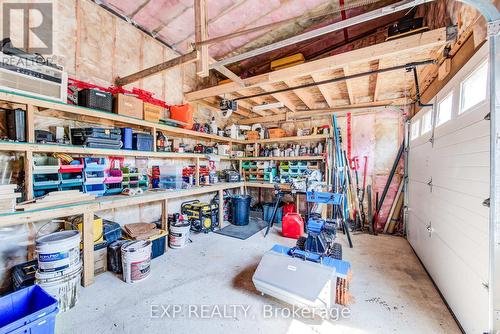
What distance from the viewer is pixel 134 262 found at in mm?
2293

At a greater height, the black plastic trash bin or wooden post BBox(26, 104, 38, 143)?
wooden post BBox(26, 104, 38, 143)

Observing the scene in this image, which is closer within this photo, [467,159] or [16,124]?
[467,159]

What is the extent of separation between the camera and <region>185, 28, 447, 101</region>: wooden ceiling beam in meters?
2.21

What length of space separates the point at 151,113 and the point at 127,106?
36cm

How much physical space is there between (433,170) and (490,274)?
1.45 metres

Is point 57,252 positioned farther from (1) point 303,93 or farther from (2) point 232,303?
(1) point 303,93

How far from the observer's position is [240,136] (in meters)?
5.42

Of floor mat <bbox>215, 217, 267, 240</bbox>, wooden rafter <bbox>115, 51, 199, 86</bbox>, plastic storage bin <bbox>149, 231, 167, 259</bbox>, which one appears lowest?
floor mat <bbox>215, 217, 267, 240</bbox>

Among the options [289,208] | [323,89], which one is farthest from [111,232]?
[323,89]

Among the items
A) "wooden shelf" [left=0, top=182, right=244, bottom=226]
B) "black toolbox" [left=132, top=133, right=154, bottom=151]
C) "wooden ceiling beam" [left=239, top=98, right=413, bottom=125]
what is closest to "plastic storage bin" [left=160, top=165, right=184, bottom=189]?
"wooden shelf" [left=0, top=182, right=244, bottom=226]

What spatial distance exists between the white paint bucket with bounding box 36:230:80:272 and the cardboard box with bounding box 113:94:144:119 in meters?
1.64

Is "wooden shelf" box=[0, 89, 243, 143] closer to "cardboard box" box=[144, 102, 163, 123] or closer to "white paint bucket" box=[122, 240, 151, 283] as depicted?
"cardboard box" box=[144, 102, 163, 123]

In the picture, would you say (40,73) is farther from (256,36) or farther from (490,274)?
(490,274)

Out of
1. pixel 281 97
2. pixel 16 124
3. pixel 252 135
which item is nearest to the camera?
pixel 16 124
